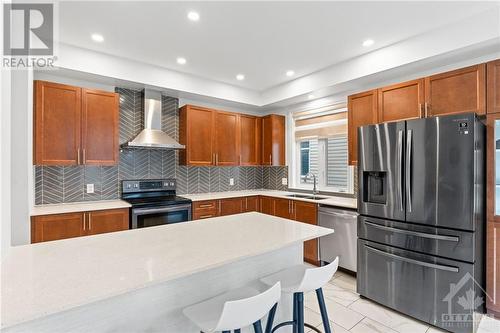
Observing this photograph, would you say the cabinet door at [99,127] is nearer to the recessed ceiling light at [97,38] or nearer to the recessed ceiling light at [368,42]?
the recessed ceiling light at [97,38]

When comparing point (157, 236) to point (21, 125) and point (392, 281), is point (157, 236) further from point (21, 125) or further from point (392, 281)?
point (392, 281)

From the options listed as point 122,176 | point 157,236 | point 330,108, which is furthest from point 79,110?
point 330,108

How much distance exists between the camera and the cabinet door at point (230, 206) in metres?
3.99

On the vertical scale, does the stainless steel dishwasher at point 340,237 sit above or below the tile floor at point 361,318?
above

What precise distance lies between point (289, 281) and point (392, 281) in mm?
1430

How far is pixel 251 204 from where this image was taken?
4.37 metres

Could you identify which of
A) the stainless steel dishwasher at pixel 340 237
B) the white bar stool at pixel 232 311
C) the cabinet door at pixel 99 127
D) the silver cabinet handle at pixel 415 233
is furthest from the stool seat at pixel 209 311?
the cabinet door at pixel 99 127

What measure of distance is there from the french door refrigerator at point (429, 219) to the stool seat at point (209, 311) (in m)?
1.65

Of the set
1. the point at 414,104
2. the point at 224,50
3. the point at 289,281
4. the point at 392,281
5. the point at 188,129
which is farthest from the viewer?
the point at 188,129

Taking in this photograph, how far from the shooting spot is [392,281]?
2439 mm

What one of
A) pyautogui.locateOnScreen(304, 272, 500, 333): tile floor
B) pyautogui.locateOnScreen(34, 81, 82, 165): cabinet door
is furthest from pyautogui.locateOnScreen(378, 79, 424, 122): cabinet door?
pyautogui.locateOnScreen(34, 81, 82, 165): cabinet door

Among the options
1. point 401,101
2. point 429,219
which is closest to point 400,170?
point 429,219

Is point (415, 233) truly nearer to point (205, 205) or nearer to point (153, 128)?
point (205, 205)

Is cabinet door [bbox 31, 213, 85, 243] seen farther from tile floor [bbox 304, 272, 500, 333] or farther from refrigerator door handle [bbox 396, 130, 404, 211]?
refrigerator door handle [bbox 396, 130, 404, 211]
